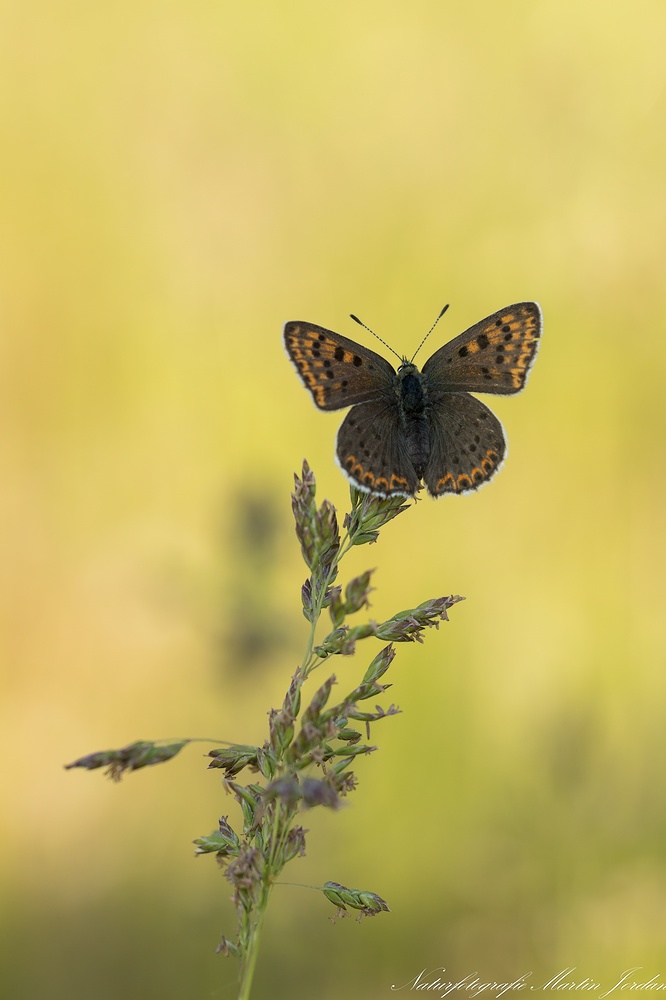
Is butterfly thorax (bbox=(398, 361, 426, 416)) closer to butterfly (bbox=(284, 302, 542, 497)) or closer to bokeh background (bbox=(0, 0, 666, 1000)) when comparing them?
butterfly (bbox=(284, 302, 542, 497))

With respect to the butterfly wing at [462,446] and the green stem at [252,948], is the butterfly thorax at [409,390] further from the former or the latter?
the green stem at [252,948]

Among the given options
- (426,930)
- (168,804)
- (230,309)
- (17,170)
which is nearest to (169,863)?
(168,804)

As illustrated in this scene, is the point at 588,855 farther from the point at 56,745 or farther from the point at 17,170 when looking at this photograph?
the point at 17,170

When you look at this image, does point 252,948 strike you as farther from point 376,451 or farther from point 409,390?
point 409,390

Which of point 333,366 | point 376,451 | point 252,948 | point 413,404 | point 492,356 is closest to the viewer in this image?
point 252,948

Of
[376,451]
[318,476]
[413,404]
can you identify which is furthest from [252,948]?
[318,476]

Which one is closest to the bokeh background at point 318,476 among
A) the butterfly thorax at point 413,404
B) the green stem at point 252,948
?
the butterfly thorax at point 413,404

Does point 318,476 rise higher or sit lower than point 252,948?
higher
